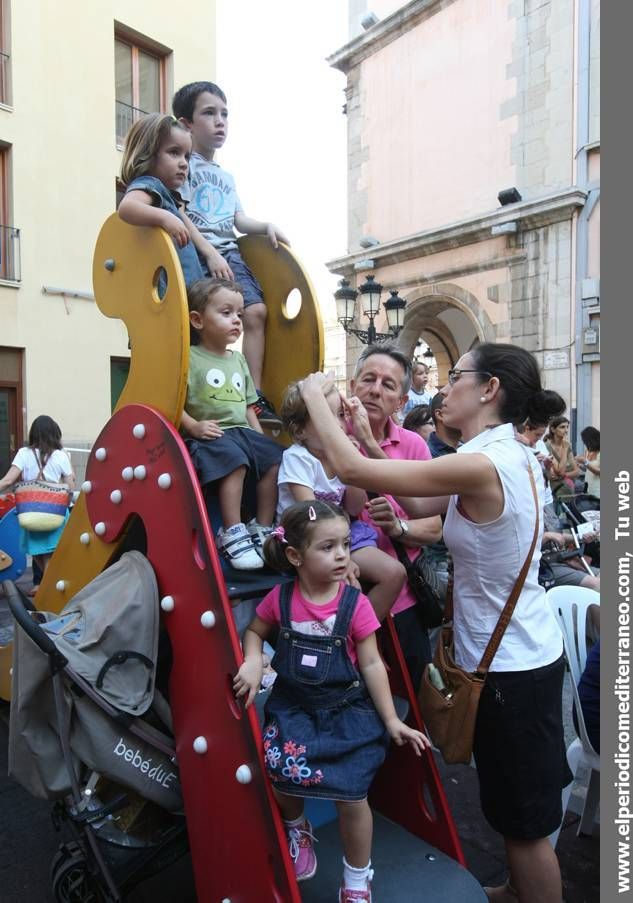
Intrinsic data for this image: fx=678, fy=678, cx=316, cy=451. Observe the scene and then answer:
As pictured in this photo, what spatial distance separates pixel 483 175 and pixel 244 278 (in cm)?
1232

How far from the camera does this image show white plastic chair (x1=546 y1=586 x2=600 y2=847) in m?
2.54

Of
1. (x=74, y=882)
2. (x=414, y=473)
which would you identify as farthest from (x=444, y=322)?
(x=74, y=882)

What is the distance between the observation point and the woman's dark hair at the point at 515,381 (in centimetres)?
200

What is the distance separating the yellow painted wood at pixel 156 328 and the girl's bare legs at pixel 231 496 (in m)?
0.26

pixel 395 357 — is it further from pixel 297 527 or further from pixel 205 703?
pixel 205 703

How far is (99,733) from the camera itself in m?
2.00

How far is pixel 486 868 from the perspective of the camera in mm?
2525

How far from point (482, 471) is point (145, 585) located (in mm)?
1108

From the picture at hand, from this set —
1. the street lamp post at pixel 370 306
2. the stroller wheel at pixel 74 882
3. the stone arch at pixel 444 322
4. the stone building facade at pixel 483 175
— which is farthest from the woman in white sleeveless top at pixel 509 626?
the stone arch at pixel 444 322

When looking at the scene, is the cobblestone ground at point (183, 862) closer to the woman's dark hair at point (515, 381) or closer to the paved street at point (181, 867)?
the paved street at point (181, 867)

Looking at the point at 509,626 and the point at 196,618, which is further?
the point at 196,618
